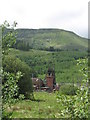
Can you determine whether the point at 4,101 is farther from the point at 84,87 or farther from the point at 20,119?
the point at 20,119

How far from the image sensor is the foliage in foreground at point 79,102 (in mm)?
4902

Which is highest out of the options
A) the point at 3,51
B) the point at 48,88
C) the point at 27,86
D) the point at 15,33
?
the point at 15,33

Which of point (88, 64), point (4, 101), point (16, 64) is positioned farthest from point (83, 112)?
point (16, 64)

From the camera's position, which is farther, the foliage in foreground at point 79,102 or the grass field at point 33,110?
the grass field at point 33,110

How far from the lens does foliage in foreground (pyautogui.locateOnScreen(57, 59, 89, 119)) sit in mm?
4902

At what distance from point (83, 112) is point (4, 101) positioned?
3.62 m

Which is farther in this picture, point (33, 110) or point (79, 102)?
point (33, 110)

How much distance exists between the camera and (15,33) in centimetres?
881

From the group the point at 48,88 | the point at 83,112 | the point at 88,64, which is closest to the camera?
the point at 88,64

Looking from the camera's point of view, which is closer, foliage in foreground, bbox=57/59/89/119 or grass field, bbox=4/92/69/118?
foliage in foreground, bbox=57/59/89/119

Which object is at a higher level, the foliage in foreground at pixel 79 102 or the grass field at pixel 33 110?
the foliage in foreground at pixel 79 102

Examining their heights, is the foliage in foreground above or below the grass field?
above

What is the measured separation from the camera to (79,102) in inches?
198

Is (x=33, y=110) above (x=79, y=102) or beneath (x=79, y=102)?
beneath
